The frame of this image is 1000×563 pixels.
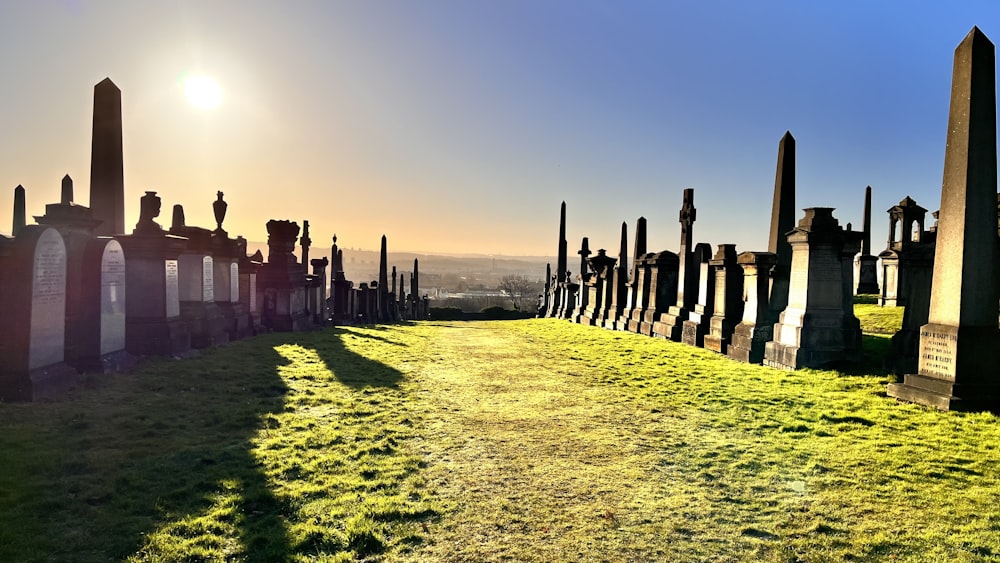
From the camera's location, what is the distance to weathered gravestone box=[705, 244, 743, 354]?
39.8ft

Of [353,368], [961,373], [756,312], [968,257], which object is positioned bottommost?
[353,368]

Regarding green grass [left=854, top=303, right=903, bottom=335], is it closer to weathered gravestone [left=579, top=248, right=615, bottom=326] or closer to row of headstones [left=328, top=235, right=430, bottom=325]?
weathered gravestone [left=579, top=248, right=615, bottom=326]

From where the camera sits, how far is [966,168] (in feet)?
22.3

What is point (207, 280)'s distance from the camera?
40.0 feet

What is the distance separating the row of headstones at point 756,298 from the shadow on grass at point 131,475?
862cm

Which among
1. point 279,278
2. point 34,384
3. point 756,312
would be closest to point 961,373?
point 756,312

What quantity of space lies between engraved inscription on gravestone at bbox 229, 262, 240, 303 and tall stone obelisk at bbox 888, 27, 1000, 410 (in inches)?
534

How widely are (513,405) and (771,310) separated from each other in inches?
272

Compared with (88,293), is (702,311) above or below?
below

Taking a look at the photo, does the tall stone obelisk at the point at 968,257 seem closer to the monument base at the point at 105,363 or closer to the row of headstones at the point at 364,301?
the monument base at the point at 105,363

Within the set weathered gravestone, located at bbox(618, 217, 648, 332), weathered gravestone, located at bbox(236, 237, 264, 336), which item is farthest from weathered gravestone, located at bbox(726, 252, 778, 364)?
weathered gravestone, located at bbox(236, 237, 264, 336)

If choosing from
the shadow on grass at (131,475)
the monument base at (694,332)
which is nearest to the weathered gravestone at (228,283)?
the shadow on grass at (131,475)

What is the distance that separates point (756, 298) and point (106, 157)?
15002 millimetres

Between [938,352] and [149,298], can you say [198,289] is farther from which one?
[938,352]
